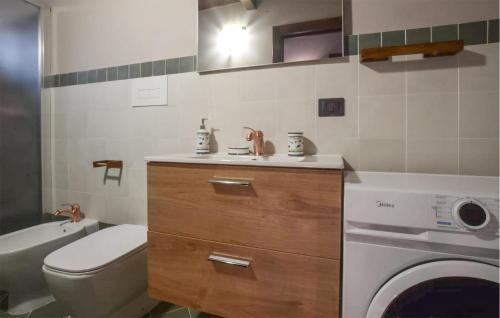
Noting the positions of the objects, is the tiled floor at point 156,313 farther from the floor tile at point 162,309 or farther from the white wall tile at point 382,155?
the white wall tile at point 382,155

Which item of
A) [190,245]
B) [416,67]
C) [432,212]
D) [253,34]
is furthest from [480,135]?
[190,245]

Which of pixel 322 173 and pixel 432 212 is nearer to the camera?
pixel 432 212

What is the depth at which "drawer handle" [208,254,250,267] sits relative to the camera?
2.64 feet

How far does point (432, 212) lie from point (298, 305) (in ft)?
1.61

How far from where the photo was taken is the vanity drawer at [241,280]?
747mm

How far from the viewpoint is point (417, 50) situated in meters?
0.90

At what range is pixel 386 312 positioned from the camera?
25.3 inches

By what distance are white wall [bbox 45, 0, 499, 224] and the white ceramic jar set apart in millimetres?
100

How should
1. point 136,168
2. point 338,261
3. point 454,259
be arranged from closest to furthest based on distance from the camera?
point 454,259 → point 338,261 → point 136,168

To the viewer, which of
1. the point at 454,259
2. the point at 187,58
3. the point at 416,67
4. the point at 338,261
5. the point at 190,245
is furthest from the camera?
the point at 187,58

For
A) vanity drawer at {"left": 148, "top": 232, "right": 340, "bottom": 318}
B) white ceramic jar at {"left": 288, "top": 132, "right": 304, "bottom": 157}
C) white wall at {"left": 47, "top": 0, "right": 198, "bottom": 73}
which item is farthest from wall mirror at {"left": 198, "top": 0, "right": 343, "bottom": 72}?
vanity drawer at {"left": 148, "top": 232, "right": 340, "bottom": 318}

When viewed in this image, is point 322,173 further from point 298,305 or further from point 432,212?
point 298,305

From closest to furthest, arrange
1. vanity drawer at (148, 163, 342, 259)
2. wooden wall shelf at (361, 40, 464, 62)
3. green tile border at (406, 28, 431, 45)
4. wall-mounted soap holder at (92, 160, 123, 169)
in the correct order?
vanity drawer at (148, 163, 342, 259) → wooden wall shelf at (361, 40, 464, 62) → green tile border at (406, 28, 431, 45) → wall-mounted soap holder at (92, 160, 123, 169)

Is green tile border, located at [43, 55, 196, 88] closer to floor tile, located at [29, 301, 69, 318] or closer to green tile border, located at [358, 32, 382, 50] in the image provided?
green tile border, located at [358, 32, 382, 50]
